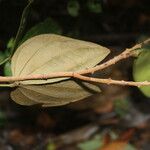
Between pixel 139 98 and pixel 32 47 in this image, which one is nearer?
pixel 32 47

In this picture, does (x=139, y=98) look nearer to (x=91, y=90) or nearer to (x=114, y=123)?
(x=114, y=123)

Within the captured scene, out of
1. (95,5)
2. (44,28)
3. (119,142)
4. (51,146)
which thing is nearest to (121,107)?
(119,142)

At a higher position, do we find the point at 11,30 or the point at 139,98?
the point at 11,30

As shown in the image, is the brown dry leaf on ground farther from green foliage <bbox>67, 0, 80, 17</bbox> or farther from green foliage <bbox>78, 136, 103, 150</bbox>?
green foliage <bbox>67, 0, 80, 17</bbox>

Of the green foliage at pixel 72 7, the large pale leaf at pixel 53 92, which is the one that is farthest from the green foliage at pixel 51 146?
the large pale leaf at pixel 53 92

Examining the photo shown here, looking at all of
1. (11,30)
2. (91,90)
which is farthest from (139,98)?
(91,90)

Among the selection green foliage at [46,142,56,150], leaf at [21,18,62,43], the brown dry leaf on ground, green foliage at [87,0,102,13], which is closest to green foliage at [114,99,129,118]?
the brown dry leaf on ground

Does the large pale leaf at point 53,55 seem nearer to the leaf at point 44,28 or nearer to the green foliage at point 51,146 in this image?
the leaf at point 44,28
